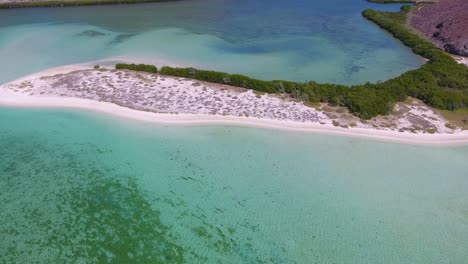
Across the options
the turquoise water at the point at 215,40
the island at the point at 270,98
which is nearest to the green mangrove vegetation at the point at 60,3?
the turquoise water at the point at 215,40

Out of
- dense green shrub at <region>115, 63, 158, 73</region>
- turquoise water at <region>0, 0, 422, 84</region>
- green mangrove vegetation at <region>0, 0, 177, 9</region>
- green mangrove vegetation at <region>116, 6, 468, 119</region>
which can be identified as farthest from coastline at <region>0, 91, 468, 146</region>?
green mangrove vegetation at <region>0, 0, 177, 9</region>

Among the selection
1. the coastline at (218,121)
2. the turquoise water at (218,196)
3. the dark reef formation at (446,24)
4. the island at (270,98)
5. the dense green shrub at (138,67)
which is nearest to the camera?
the turquoise water at (218,196)

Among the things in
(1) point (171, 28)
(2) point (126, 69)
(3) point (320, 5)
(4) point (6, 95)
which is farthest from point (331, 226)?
(3) point (320, 5)

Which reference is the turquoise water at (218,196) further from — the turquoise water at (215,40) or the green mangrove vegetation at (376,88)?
the turquoise water at (215,40)

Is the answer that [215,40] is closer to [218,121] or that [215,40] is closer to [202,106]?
[202,106]

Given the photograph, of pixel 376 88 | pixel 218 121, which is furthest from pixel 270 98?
pixel 376 88

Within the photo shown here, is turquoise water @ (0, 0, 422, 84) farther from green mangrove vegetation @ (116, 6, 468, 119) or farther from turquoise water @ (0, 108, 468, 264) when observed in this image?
turquoise water @ (0, 108, 468, 264)

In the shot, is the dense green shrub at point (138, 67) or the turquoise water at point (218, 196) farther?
the dense green shrub at point (138, 67)
